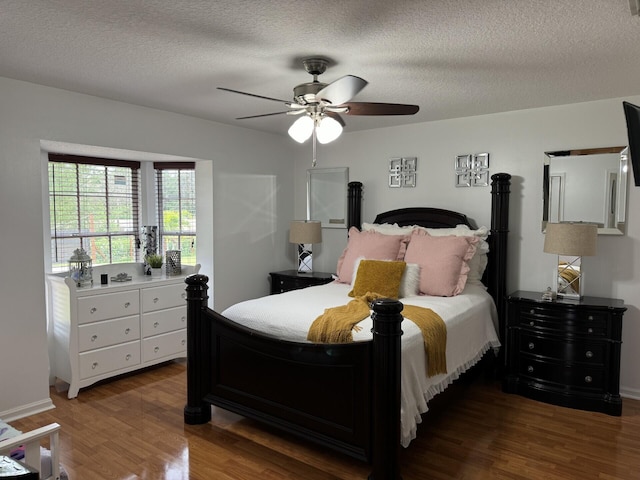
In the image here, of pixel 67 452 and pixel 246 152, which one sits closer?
pixel 67 452

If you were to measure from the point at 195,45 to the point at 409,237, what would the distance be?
2492 millimetres

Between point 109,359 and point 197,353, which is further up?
point 197,353

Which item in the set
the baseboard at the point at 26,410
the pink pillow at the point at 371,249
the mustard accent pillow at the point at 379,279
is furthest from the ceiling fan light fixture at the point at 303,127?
the baseboard at the point at 26,410

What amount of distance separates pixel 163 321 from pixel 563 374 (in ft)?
11.3

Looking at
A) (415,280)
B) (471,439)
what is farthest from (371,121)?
(471,439)

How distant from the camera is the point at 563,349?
11.2 ft

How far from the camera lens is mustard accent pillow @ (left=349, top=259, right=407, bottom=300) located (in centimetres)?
346

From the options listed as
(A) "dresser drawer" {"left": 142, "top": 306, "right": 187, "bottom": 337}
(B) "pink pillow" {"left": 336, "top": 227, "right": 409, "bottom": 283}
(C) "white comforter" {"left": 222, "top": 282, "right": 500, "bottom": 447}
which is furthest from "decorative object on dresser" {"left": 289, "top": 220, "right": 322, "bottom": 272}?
(A) "dresser drawer" {"left": 142, "top": 306, "right": 187, "bottom": 337}

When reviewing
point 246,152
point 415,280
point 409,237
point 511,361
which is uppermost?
point 246,152

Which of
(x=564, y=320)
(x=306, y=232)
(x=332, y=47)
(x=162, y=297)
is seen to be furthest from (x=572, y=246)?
(x=162, y=297)

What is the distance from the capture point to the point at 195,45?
248 centimetres

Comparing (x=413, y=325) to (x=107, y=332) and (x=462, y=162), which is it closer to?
(x=462, y=162)

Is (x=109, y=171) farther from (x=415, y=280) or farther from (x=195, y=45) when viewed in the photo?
(x=415, y=280)

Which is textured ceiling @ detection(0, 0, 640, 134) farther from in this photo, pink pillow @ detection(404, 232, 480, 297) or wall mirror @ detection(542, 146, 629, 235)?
pink pillow @ detection(404, 232, 480, 297)
